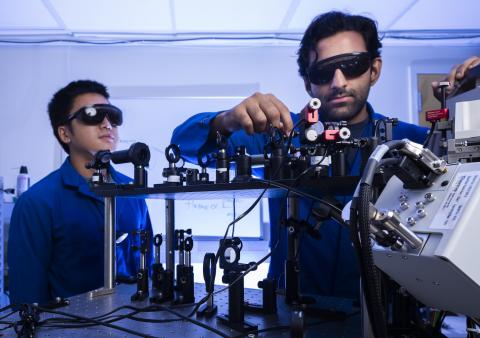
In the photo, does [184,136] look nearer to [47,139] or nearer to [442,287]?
[442,287]

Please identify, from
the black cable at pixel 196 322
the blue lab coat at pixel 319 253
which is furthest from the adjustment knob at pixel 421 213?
the blue lab coat at pixel 319 253

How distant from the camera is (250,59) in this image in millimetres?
3338

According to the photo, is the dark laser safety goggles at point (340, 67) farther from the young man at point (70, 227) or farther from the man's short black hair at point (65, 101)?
the man's short black hair at point (65, 101)

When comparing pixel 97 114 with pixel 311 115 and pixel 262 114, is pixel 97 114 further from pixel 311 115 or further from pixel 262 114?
pixel 311 115

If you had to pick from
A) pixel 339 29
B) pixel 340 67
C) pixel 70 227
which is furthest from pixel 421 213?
pixel 70 227

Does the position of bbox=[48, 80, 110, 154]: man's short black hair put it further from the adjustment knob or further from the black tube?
the adjustment knob

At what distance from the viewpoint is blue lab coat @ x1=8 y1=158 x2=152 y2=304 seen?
1.66 metres

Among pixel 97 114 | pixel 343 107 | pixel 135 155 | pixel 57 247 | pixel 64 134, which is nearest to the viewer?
pixel 135 155

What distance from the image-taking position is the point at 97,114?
74.8 inches

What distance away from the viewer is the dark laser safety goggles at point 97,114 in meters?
1.89

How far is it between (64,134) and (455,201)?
2.00 meters

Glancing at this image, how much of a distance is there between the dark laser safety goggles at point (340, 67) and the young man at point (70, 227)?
2.87ft

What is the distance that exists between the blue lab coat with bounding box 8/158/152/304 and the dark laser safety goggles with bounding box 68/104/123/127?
332 millimetres

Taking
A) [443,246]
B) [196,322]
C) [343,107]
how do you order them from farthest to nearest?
[343,107]
[196,322]
[443,246]
